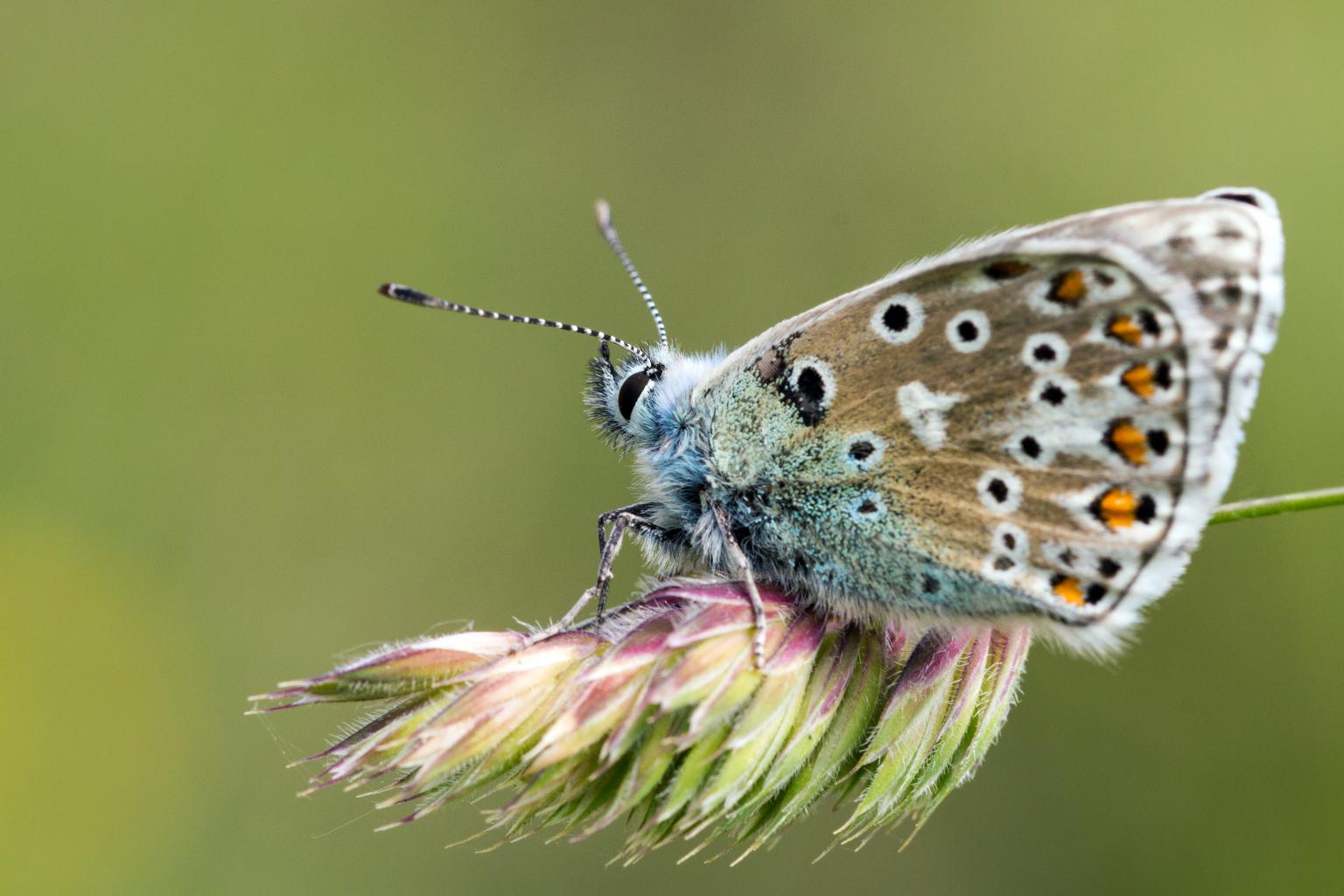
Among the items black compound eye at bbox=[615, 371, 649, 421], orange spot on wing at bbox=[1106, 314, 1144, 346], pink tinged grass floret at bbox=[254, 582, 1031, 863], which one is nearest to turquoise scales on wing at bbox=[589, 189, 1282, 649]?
orange spot on wing at bbox=[1106, 314, 1144, 346]

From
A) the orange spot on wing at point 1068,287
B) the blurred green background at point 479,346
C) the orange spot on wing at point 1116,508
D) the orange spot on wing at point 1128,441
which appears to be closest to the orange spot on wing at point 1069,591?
the orange spot on wing at point 1116,508

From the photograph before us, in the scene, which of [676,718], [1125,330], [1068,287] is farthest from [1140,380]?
[676,718]

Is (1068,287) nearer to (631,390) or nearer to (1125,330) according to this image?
(1125,330)

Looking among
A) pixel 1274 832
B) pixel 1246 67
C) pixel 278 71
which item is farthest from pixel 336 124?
pixel 1274 832

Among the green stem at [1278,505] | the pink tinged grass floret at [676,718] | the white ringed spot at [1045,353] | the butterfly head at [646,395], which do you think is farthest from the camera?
the butterfly head at [646,395]

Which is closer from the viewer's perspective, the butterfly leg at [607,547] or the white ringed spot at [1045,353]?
the white ringed spot at [1045,353]

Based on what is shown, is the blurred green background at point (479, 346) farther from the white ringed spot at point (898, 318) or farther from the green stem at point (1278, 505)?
the white ringed spot at point (898, 318)

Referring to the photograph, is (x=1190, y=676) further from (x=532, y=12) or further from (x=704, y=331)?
(x=532, y=12)
